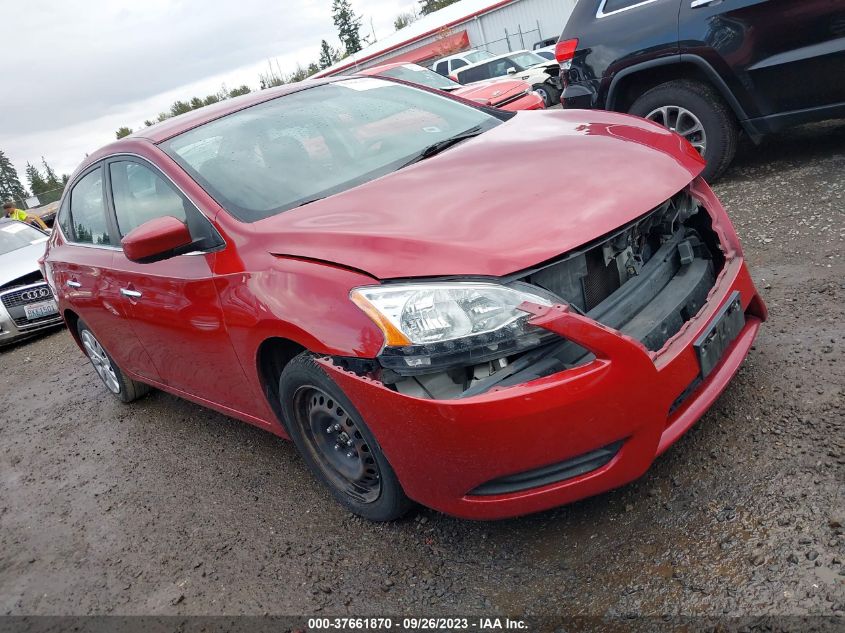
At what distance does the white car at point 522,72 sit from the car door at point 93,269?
37.6ft

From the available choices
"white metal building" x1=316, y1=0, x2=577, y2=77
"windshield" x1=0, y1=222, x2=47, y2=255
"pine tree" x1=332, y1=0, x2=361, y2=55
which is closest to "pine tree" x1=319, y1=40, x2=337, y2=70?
"pine tree" x1=332, y1=0, x2=361, y2=55

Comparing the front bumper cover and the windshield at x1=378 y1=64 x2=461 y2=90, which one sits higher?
the windshield at x1=378 y1=64 x2=461 y2=90

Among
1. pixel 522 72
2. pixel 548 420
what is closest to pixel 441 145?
pixel 548 420

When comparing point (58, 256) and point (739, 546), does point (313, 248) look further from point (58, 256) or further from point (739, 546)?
point (58, 256)

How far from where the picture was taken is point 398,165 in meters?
2.94

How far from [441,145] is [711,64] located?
8.94 feet

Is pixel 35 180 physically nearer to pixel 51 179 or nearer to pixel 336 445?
pixel 51 179

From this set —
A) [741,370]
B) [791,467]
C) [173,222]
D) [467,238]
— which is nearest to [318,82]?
[173,222]

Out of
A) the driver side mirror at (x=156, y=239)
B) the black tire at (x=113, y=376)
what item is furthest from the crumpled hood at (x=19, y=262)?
the driver side mirror at (x=156, y=239)

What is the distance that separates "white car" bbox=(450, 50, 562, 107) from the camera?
560 inches

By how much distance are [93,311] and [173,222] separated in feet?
5.86

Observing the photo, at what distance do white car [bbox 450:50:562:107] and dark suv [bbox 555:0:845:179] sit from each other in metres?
8.96

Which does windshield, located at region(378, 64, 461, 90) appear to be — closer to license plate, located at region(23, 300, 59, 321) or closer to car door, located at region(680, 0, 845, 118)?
license plate, located at region(23, 300, 59, 321)

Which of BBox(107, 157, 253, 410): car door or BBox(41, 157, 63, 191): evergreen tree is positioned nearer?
BBox(107, 157, 253, 410): car door
